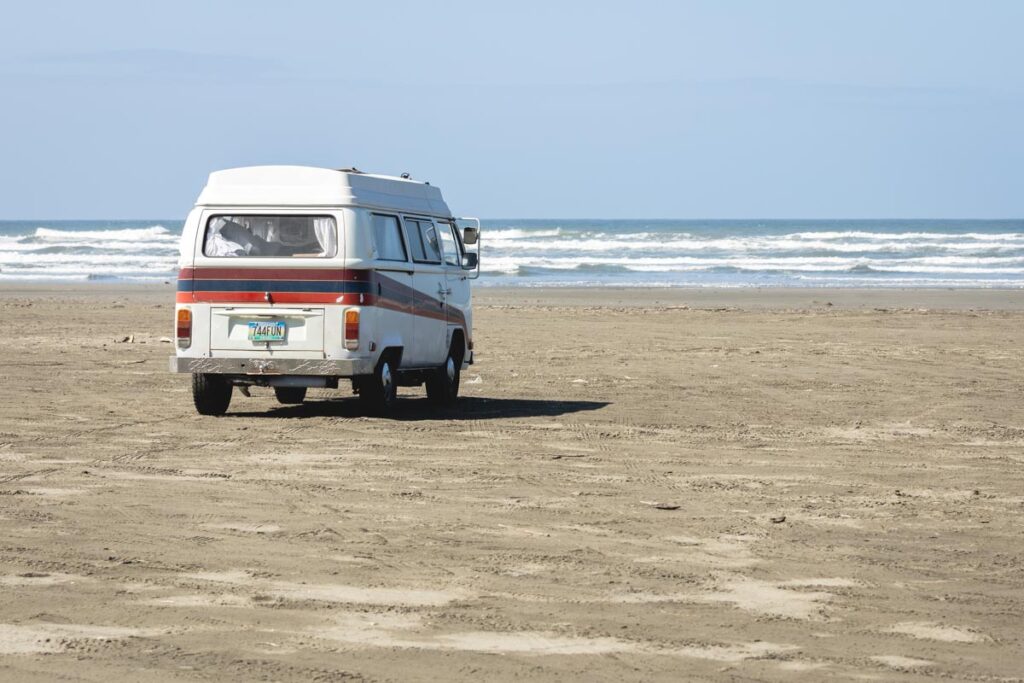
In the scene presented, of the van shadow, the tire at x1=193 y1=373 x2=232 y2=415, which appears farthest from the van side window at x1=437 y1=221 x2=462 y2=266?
the tire at x1=193 y1=373 x2=232 y2=415

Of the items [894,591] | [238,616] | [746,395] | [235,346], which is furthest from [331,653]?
[746,395]

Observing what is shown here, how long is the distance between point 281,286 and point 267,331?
42cm

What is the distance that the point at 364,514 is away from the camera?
8695 mm

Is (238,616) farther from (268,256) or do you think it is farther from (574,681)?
(268,256)

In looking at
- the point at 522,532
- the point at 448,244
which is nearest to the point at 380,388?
the point at 448,244

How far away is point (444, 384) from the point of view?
1516cm

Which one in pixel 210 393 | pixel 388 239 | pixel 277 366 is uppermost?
pixel 388 239

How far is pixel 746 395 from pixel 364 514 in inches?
310

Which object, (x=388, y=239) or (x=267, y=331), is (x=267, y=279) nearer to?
(x=267, y=331)

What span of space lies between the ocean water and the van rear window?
101 ft

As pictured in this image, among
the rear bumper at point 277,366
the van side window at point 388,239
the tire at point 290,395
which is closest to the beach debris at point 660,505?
the rear bumper at point 277,366

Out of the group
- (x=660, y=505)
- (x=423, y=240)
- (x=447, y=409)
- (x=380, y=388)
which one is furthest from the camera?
(x=447, y=409)

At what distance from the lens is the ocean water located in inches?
1897

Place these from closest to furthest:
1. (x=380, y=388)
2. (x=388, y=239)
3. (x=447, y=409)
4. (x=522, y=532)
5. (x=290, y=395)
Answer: (x=522, y=532)
(x=380, y=388)
(x=388, y=239)
(x=447, y=409)
(x=290, y=395)
